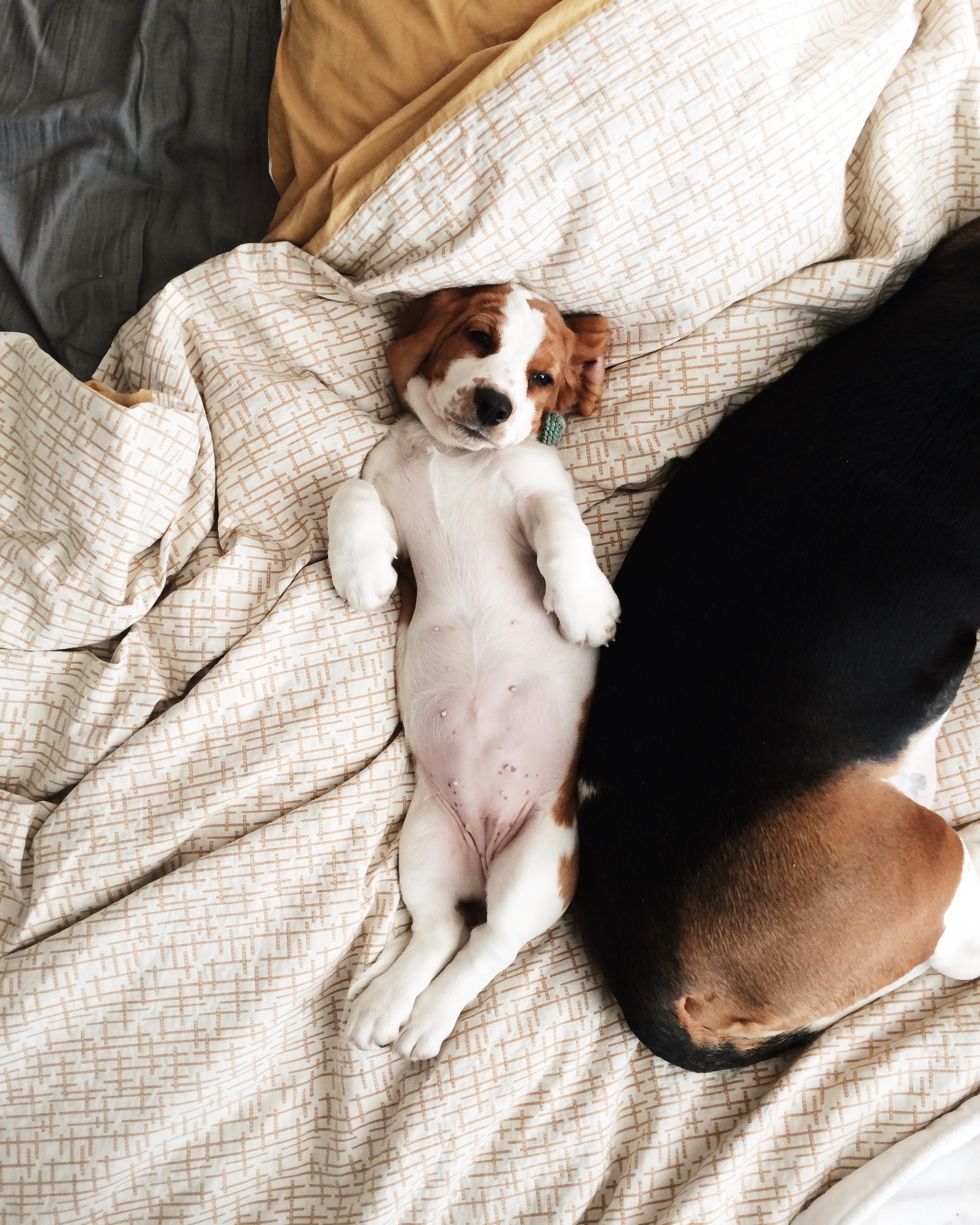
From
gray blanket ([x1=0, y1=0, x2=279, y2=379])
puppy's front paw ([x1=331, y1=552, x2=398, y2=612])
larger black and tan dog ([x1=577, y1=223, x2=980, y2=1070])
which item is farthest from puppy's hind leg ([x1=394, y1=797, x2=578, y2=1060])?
gray blanket ([x1=0, y1=0, x2=279, y2=379])

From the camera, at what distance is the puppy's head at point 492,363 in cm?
195

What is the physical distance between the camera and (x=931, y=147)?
2096mm

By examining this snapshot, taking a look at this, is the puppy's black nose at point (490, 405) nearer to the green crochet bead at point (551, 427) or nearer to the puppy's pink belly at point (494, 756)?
the green crochet bead at point (551, 427)

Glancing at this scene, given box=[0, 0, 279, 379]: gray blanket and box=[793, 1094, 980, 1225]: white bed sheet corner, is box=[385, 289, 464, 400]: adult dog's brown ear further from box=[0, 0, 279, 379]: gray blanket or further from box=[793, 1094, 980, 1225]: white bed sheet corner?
box=[793, 1094, 980, 1225]: white bed sheet corner

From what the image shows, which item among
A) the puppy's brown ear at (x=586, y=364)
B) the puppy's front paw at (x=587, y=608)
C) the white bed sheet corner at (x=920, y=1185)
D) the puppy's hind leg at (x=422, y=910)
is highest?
the puppy's brown ear at (x=586, y=364)

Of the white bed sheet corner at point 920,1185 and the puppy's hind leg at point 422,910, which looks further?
the puppy's hind leg at point 422,910

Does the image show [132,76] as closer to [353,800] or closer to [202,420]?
[202,420]

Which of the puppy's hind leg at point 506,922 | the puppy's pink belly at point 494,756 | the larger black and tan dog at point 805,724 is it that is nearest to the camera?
the larger black and tan dog at point 805,724

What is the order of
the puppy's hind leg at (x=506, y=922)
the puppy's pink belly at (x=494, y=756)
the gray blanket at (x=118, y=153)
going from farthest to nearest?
the gray blanket at (x=118, y=153)
the puppy's pink belly at (x=494, y=756)
the puppy's hind leg at (x=506, y=922)

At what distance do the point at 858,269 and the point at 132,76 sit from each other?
183 cm

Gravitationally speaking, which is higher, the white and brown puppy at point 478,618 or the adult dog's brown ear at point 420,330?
the adult dog's brown ear at point 420,330

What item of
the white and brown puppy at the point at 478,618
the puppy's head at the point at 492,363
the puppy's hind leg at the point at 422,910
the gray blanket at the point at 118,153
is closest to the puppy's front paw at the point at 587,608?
the white and brown puppy at the point at 478,618

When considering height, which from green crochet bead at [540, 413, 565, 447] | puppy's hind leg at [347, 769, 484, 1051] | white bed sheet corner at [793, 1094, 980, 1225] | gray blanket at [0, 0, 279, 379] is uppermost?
gray blanket at [0, 0, 279, 379]

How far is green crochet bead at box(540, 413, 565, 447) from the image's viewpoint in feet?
6.97
